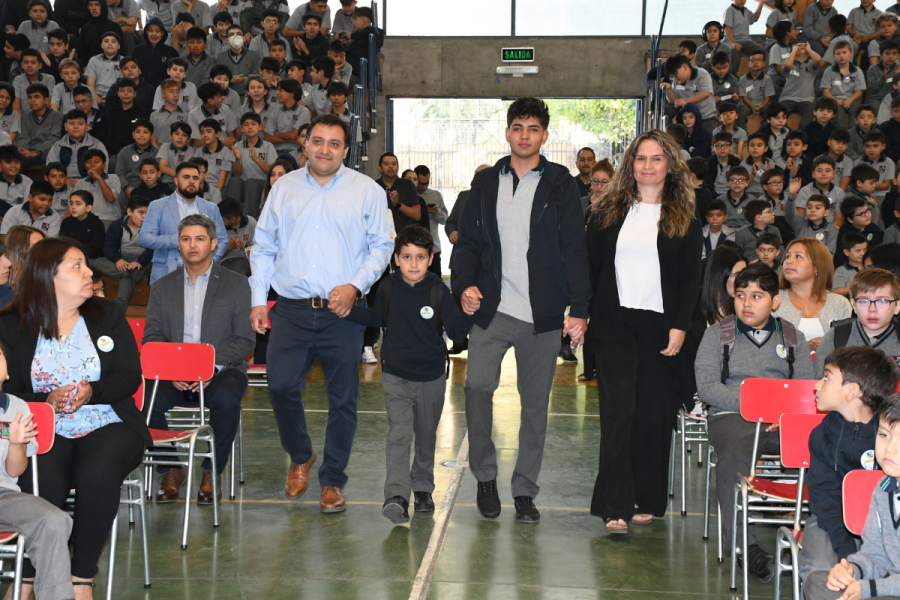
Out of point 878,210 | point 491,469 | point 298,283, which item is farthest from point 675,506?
point 878,210

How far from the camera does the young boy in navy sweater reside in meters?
4.07

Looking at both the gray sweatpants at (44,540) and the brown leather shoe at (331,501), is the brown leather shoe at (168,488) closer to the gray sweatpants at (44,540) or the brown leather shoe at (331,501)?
the brown leather shoe at (331,501)

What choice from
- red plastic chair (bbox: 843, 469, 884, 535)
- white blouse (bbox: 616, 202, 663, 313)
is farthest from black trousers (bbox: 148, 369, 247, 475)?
red plastic chair (bbox: 843, 469, 884, 535)

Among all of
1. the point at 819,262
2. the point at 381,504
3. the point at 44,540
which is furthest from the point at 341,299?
the point at 819,262

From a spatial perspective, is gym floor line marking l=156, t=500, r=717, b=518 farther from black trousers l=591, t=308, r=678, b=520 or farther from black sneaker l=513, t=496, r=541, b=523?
black trousers l=591, t=308, r=678, b=520

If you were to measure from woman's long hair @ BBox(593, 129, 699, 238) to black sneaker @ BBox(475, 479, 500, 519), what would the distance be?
1.35m

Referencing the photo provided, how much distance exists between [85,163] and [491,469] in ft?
21.4

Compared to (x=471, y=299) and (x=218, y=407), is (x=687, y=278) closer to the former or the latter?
(x=471, y=299)

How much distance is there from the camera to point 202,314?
15.0 ft

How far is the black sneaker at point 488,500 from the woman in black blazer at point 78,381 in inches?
62.7

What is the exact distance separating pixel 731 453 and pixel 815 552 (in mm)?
922

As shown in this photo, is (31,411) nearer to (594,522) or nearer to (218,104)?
(594,522)

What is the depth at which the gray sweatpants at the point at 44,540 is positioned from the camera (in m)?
2.70

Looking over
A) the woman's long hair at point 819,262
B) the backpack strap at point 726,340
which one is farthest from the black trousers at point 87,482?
the woman's long hair at point 819,262
